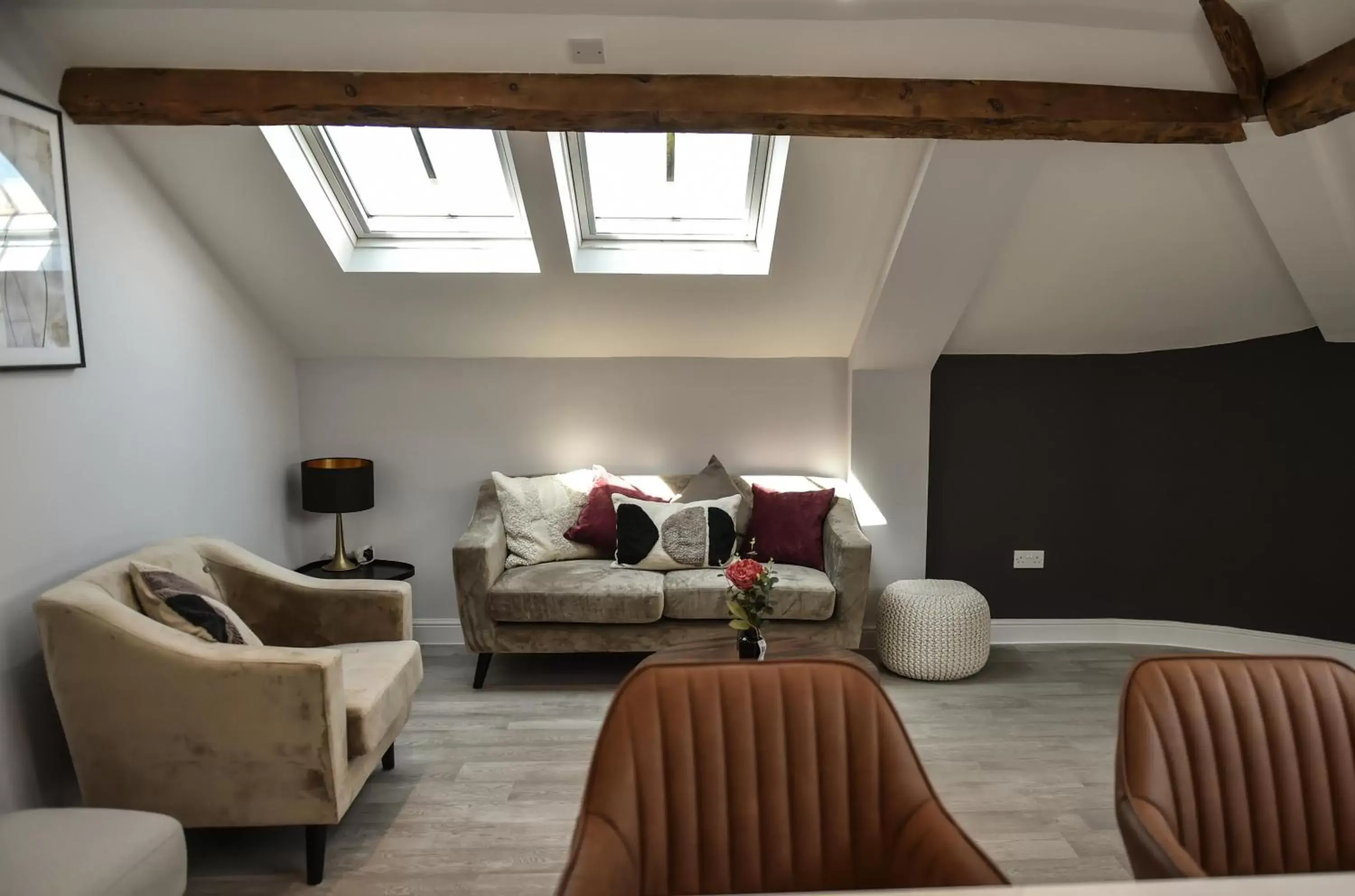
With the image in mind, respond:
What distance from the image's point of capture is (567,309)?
13.6 ft

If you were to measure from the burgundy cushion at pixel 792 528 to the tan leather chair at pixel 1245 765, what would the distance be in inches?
95.2

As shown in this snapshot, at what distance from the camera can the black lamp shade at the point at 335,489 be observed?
395 centimetres

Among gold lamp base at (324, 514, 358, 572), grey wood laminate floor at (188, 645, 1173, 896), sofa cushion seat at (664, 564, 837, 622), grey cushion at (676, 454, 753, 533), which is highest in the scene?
grey cushion at (676, 454, 753, 533)

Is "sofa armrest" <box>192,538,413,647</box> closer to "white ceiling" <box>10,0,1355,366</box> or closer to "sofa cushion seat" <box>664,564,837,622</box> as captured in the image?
"sofa cushion seat" <box>664,564,837,622</box>

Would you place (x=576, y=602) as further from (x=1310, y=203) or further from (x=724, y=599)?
(x=1310, y=203)

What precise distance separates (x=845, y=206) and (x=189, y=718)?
2.87 metres

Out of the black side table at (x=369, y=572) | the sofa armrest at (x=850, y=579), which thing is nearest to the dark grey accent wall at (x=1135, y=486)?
the sofa armrest at (x=850, y=579)

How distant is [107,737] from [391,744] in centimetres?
89

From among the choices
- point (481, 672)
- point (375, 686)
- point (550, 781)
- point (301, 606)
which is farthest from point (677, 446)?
point (375, 686)

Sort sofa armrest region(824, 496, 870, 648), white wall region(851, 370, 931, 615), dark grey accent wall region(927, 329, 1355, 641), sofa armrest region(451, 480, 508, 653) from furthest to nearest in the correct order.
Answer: white wall region(851, 370, 931, 615) → dark grey accent wall region(927, 329, 1355, 641) → sofa armrest region(824, 496, 870, 648) → sofa armrest region(451, 480, 508, 653)

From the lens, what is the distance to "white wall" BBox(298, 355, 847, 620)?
14.6 ft

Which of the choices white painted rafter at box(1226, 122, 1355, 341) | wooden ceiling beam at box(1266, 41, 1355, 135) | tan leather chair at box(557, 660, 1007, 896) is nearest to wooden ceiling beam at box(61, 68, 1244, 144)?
wooden ceiling beam at box(1266, 41, 1355, 135)

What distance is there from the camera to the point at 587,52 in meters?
2.78

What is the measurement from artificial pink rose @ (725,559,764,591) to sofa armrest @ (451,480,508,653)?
1.27 metres
